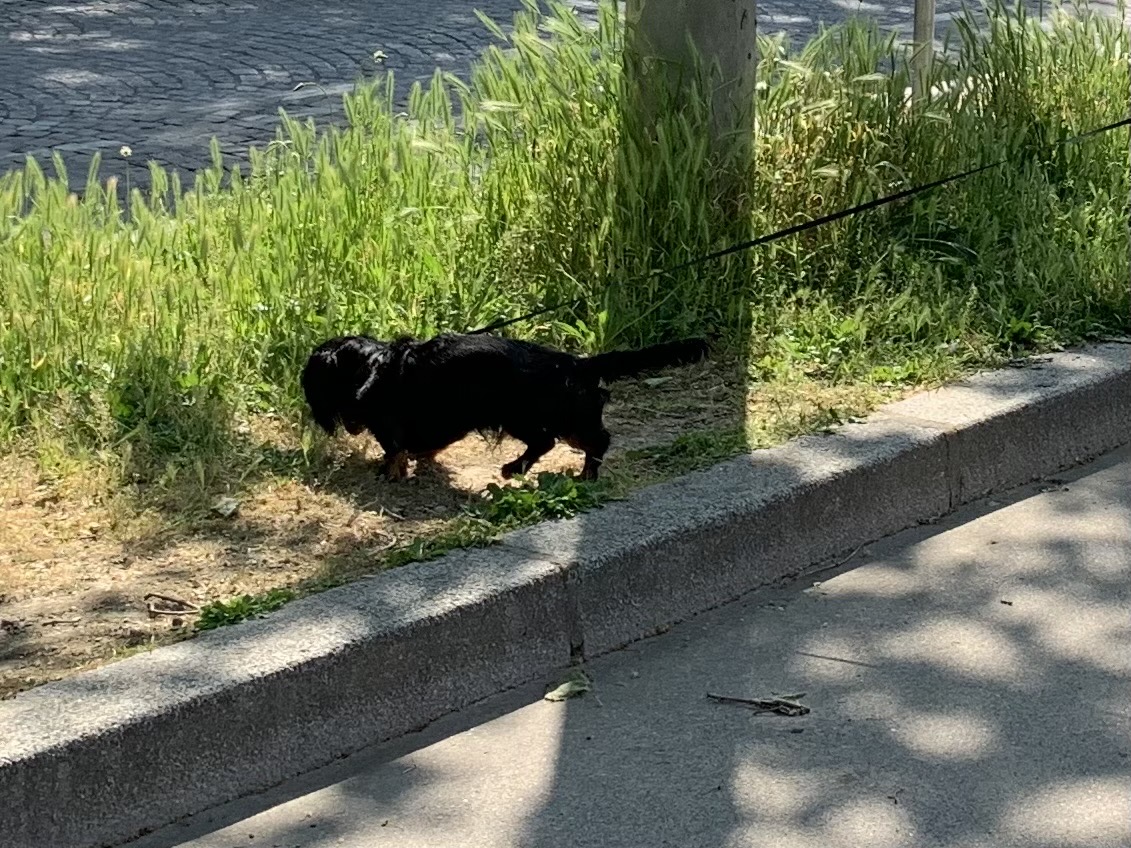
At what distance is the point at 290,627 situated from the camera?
11.7ft

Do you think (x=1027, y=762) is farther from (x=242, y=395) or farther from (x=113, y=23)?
(x=113, y=23)

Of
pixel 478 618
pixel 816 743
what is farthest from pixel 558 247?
pixel 816 743

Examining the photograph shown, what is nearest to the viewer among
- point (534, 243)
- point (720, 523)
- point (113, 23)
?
point (720, 523)

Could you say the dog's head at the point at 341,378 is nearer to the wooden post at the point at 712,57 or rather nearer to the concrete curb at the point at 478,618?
the concrete curb at the point at 478,618

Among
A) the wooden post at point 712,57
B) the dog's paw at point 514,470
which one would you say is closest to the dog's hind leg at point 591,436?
the dog's paw at point 514,470

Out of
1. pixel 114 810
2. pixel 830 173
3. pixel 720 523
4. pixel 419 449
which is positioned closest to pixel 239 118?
pixel 830 173

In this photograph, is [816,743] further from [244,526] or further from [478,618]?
[244,526]

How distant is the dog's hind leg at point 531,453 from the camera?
461 cm

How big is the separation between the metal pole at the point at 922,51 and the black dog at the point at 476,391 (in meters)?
2.42

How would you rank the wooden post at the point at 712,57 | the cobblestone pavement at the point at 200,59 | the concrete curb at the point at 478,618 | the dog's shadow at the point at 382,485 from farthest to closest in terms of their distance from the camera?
the cobblestone pavement at the point at 200,59 → the wooden post at the point at 712,57 → the dog's shadow at the point at 382,485 → the concrete curb at the point at 478,618

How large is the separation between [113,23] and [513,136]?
23.4 ft

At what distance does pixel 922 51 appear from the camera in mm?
6746

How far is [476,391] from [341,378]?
1.35ft

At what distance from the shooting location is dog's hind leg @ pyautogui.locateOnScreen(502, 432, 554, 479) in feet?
15.1
